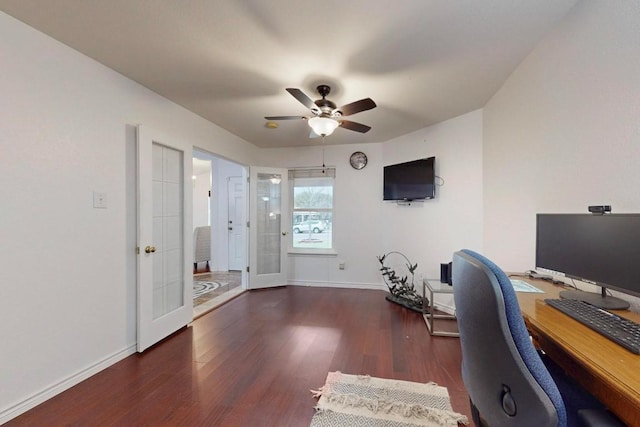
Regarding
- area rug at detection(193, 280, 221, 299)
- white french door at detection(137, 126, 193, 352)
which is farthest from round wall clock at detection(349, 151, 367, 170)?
area rug at detection(193, 280, 221, 299)

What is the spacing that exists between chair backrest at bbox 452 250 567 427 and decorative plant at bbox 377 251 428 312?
262cm

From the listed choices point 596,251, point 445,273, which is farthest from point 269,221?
point 596,251

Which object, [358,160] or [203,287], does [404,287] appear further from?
[203,287]

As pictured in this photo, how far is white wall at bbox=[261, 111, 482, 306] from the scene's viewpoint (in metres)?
3.11

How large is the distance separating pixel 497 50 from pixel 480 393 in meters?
2.18

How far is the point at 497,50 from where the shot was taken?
1.94 meters

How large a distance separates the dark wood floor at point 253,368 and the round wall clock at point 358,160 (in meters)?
2.25

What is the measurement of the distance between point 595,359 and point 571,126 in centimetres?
148

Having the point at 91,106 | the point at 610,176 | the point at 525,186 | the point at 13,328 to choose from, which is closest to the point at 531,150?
the point at 525,186

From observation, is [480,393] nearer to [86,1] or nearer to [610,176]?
[610,176]

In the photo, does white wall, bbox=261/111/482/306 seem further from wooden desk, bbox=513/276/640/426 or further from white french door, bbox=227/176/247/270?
wooden desk, bbox=513/276/640/426

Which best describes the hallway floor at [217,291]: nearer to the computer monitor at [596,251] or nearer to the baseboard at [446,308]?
the baseboard at [446,308]

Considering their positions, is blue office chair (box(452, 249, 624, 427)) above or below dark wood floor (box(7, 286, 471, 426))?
above

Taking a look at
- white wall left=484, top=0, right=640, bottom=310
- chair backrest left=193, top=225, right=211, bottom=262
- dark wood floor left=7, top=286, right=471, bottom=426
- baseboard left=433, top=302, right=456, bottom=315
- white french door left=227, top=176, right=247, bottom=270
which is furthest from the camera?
chair backrest left=193, top=225, right=211, bottom=262
